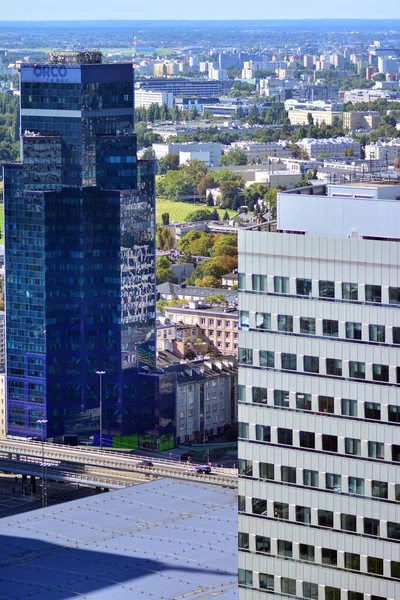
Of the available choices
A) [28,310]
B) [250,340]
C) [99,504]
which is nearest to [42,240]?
[28,310]

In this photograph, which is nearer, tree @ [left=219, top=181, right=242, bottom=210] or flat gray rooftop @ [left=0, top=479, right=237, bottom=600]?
flat gray rooftop @ [left=0, top=479, right=237, bottom=600]

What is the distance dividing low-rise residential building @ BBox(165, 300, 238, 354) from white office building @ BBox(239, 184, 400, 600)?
69.4m

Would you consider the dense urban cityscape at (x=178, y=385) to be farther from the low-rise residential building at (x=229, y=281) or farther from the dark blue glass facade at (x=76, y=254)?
the low-rise residential building at (x=229, y=281)

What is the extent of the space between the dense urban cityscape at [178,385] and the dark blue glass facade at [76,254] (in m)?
0.09

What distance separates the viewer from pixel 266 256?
37.1m

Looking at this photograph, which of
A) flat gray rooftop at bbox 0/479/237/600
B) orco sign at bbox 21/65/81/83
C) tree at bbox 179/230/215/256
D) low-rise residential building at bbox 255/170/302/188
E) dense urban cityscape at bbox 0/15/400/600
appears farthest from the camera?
low-rise residential building at bbox 255/170/302/188

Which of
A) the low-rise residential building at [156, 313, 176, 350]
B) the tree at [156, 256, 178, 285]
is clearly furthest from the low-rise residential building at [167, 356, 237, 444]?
the tree at [156, 256, 178, 285]

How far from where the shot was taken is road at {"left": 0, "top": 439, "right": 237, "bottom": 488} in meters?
81.8

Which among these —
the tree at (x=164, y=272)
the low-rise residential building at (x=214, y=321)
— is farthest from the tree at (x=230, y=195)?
the low-rise residential building at (x=214, y=321)

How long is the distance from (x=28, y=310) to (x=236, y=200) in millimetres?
96114

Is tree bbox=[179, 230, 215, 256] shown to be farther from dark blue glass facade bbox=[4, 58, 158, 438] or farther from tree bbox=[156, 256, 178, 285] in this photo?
dark blue glass facade bbox=[4, 58, 158, 438]

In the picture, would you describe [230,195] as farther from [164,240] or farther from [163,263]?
[163,263]

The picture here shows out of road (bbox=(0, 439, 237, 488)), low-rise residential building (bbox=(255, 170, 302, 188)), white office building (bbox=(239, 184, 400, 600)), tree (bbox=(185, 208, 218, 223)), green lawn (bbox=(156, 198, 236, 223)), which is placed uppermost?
white office building (bbox=(239, 184, 400, 600))

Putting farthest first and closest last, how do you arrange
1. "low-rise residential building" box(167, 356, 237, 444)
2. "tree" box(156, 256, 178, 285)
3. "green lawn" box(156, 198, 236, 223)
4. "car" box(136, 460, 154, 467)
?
"green lawn" box(156, 198, 236, 223), "tree" box(156, 256, 178, 285), "low-rise residential building" box(167, 356, 237, 444), "car" box(136, 460, 154, 467)
